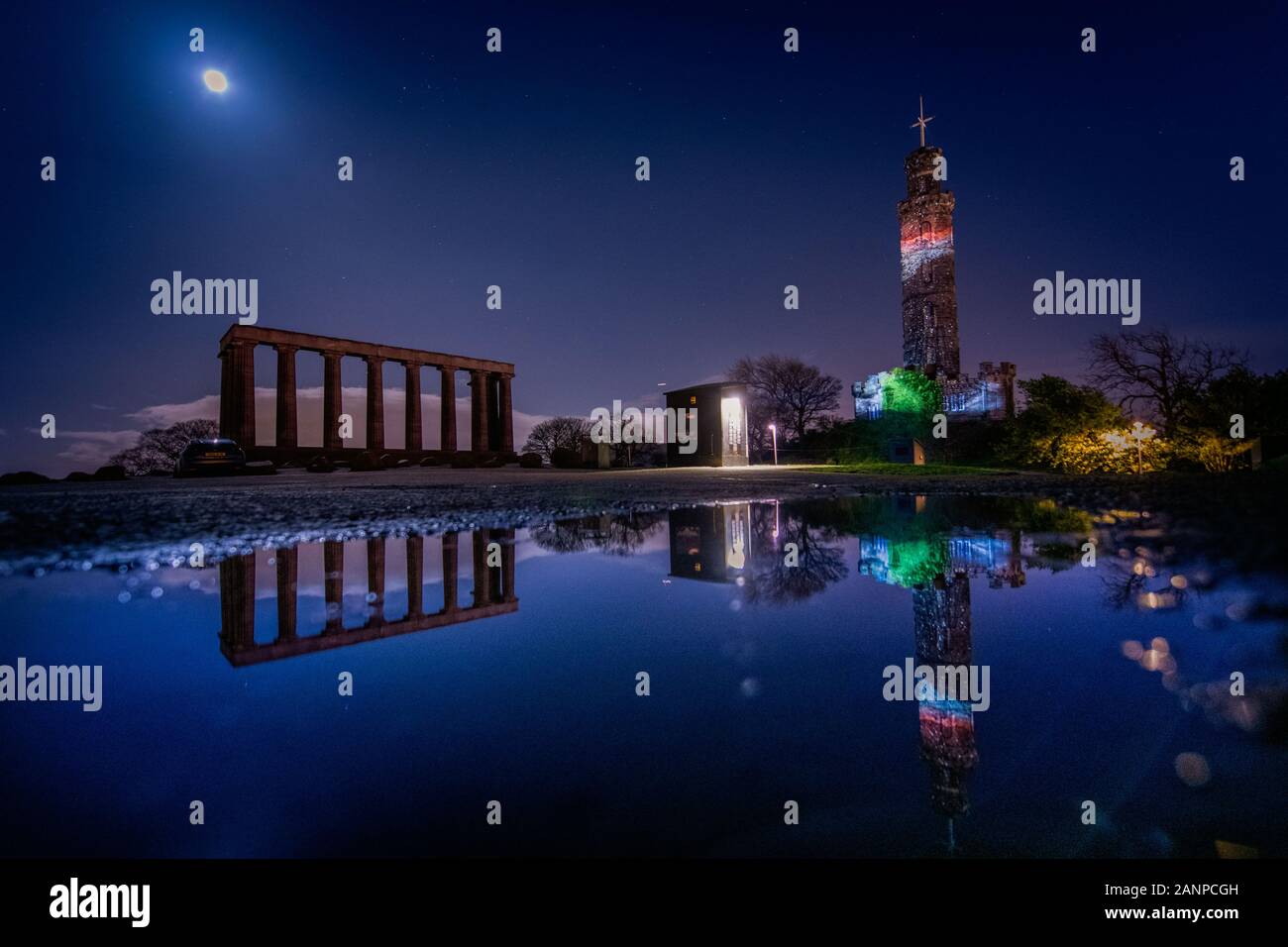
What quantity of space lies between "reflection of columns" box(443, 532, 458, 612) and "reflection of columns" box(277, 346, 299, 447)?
30716 millimetres

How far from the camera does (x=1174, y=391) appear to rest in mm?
18844

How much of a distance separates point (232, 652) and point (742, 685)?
1797mm

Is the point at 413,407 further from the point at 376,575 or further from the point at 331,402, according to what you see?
the point at 376,575

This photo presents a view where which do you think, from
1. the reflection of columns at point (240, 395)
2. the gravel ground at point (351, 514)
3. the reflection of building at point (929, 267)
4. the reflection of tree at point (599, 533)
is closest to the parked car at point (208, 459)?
the reflection of columns at point (240, 395)

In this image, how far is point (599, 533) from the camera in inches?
211

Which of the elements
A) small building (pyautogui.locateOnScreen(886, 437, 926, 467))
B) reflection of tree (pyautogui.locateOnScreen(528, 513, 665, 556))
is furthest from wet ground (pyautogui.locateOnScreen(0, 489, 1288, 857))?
small building (pyautogui.locateOnScreen(886, 437, 926, 467))

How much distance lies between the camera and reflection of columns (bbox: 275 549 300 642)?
2.36 meters

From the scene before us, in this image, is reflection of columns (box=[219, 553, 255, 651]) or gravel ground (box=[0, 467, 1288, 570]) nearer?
reflection of columns (box=[219, 553, 255, 651])

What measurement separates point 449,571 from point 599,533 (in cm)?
198

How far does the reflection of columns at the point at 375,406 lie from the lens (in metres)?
34.7

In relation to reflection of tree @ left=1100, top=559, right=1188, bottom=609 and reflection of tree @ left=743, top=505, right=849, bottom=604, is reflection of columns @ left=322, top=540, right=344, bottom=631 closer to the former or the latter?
reflection of tree @ left=743, top=505, right=849, bottom=604

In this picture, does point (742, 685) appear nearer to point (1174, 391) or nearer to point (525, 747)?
point (525, 747)
